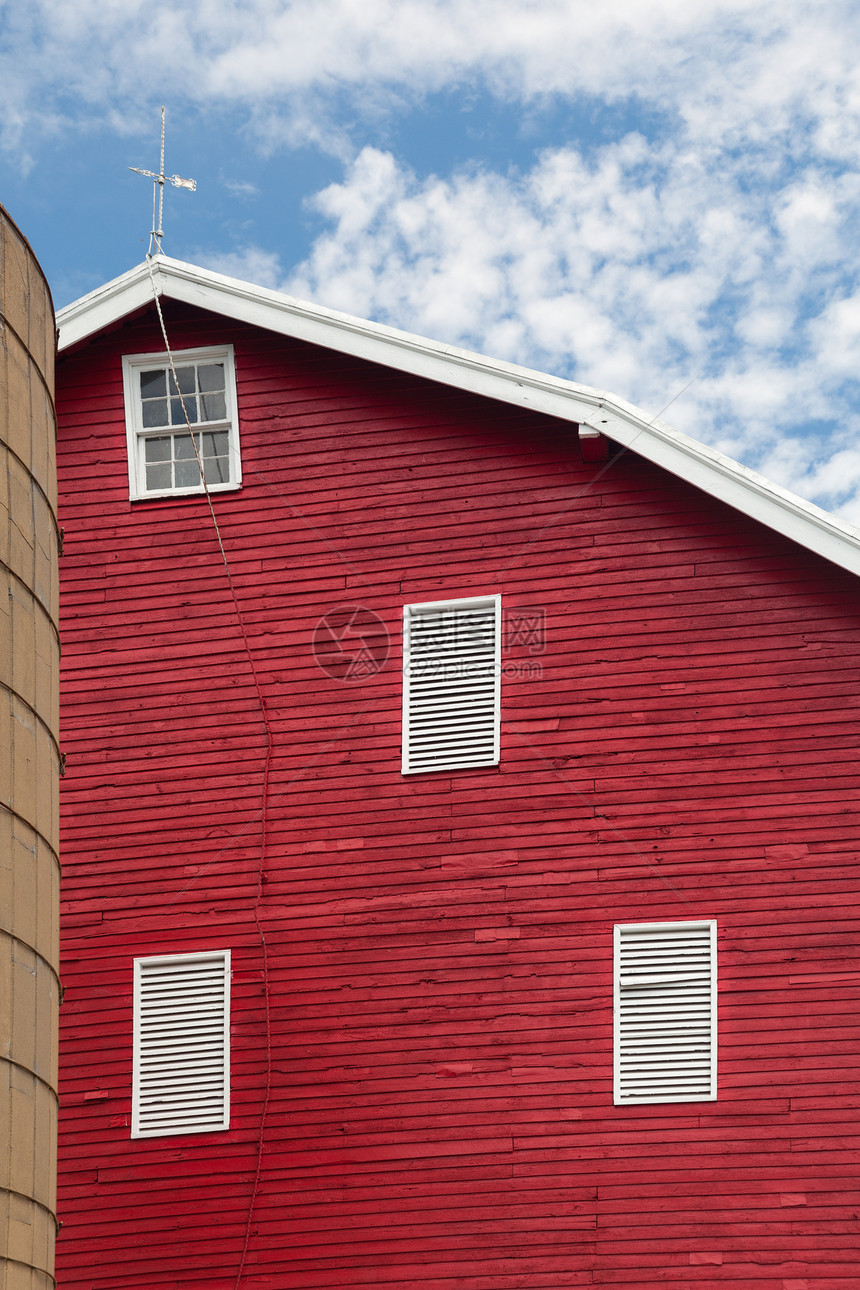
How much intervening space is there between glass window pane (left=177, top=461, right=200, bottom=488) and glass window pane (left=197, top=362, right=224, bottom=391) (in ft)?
2.79

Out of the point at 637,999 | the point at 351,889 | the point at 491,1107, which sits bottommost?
the point at 491,1107

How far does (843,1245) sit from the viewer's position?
1449cm

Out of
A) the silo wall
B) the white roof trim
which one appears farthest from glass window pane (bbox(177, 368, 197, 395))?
the silo wall

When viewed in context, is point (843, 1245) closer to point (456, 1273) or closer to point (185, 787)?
point (456, 1273)

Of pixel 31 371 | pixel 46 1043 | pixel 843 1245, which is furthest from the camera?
pixel 843 1245

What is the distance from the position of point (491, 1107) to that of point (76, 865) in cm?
484

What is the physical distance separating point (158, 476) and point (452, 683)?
4.00 metres

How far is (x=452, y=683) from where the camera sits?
16.7m

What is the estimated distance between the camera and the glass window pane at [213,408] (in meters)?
17.9

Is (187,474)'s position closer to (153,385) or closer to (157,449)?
(157,449)

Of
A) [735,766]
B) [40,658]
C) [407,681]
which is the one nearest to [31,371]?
[40,658]

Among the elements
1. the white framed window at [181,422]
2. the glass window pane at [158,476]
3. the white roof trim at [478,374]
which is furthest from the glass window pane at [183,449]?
the white roof trim at [478,374]

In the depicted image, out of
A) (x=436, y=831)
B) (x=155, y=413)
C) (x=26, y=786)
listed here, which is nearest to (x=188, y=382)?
(x=155, y=413)

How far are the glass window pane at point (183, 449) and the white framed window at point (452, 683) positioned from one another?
121 inches
